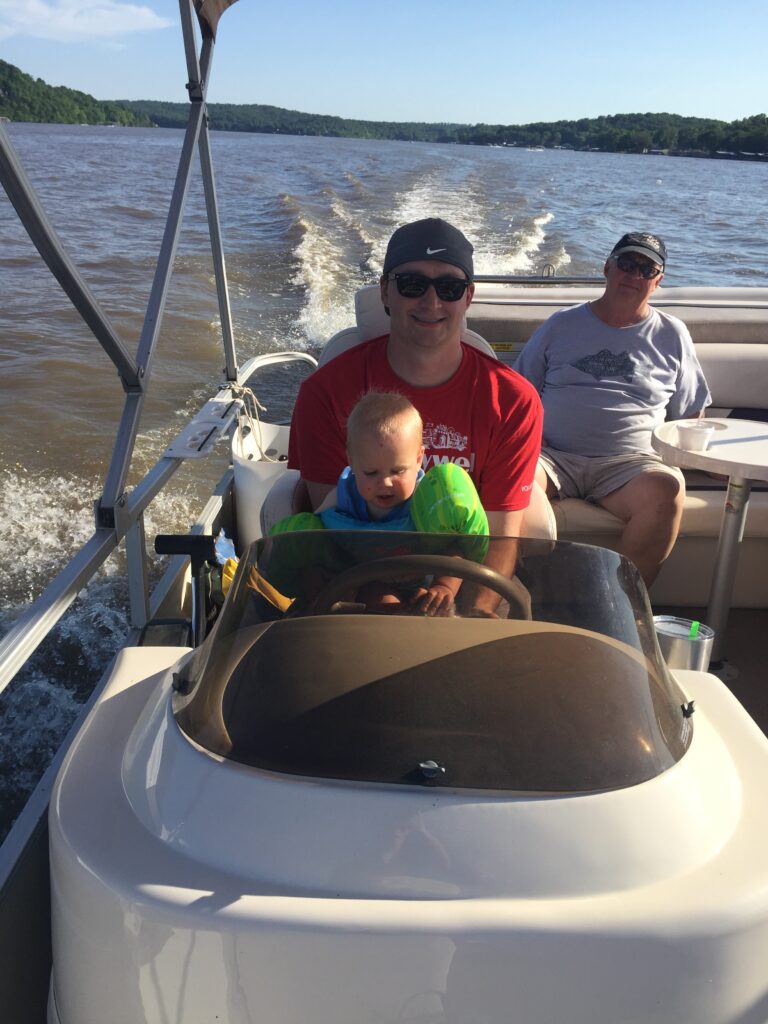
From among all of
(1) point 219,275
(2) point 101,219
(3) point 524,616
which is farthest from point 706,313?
(2) point 101,219

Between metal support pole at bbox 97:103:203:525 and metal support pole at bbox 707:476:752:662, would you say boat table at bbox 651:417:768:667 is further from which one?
metal support pole at bbox 97:103:203:525

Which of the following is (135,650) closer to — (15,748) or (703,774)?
(703,774)

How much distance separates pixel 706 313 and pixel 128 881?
415cm

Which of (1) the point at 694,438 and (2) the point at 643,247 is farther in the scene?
(2) the point at 643,247

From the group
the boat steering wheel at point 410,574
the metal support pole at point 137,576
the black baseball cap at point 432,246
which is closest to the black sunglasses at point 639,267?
the black baseball cap at point 432,246

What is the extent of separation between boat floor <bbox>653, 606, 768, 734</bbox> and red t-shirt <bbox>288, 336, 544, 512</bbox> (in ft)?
3.46

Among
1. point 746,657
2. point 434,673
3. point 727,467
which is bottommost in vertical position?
point 746,657

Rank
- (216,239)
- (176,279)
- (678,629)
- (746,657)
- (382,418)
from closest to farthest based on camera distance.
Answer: (382,418), (678,629), (746,657), (216,239), (176,279)

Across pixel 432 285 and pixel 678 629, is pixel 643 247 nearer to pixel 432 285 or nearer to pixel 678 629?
pixel 432 285

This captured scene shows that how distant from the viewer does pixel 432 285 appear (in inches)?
87.3

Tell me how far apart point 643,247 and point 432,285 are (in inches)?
60.9

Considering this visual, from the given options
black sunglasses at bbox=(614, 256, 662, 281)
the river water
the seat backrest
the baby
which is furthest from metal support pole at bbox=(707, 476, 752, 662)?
the river water

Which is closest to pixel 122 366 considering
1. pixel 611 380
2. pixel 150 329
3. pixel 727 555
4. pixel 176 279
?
pixel 150 329

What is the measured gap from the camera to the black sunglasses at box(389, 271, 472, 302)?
87.2 inches
